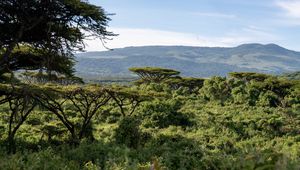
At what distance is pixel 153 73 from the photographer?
222ft

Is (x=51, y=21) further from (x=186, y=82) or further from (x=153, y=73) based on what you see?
(x=186, y=82)

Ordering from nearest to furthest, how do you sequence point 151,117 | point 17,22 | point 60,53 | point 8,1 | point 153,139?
point 8,1
point 17,22
point 60,53
point 153,139
point 151,117

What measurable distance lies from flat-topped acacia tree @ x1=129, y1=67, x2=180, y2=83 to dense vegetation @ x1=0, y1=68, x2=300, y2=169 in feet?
2.45

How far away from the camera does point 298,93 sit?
49.0 m

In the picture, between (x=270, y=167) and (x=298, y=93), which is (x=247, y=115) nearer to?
(x=298, y=93)

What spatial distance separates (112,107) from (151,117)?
29.0 ft

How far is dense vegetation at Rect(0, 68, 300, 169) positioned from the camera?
1159cm

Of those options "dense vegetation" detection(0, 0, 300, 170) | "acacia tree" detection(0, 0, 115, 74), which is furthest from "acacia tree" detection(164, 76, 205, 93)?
"acacia tree" detection(0, 0, 115, 74)

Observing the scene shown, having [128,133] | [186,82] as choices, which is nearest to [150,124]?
[128,133]

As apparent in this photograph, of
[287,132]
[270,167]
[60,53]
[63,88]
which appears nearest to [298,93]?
[287,132]

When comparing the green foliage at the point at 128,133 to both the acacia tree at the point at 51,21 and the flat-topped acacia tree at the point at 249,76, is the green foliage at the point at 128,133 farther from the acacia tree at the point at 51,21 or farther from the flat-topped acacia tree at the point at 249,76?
the flat-topped acacia tree at the point at 249,76

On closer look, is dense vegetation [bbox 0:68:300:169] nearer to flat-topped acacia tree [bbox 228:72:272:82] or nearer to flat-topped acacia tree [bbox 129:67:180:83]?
flat-topped acacia tree [bbox 228:72:272:82]

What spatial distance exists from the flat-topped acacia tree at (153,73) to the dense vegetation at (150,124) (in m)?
0.75

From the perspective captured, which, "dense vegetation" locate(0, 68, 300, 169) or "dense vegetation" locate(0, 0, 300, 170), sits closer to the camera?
"dense vegetation" locate(0, 0, 300, 170)
